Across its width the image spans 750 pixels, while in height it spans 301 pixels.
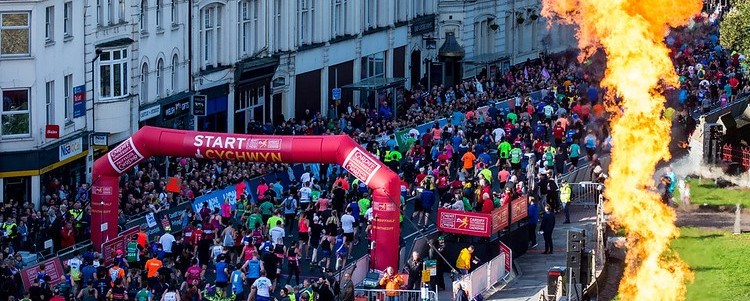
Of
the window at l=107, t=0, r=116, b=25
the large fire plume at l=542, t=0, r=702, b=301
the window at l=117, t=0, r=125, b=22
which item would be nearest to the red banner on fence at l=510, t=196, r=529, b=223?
the large fire plume at l=542, t=0, r=702, b=301

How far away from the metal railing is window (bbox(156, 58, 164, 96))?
21.5 metres

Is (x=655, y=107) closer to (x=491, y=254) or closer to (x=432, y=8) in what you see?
Result: (x=491, y=254)

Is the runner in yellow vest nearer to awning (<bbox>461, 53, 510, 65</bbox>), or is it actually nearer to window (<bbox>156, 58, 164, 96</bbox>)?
window (<bbox>156, 58, 164, 96</bbox>)

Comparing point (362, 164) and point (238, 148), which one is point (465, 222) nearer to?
point (362, 164)

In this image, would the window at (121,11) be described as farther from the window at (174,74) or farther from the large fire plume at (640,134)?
the large fire plume at (640,134)

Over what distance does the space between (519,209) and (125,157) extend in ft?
32.5

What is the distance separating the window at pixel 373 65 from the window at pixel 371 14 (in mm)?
1230

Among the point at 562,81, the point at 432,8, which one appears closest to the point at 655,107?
the point at 562,81

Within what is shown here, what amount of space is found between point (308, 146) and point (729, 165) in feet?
59.6

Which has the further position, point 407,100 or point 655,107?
point 407,100

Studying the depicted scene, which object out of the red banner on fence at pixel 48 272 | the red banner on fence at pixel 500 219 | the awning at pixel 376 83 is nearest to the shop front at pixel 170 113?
the awning at pixel 376 83

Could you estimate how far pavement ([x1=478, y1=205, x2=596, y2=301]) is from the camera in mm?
51312

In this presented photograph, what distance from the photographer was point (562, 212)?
198 feet

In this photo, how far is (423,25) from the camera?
9338 cm
